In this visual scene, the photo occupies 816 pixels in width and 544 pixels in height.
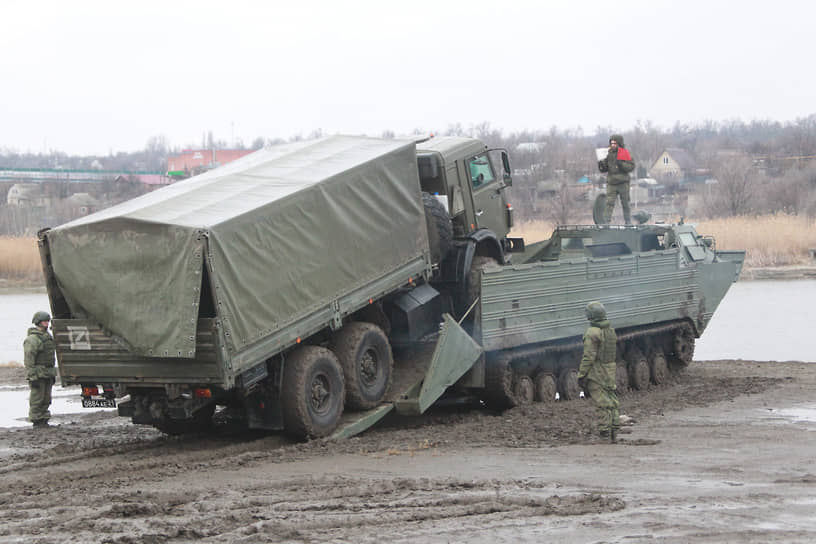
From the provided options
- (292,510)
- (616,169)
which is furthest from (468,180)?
(292,510)

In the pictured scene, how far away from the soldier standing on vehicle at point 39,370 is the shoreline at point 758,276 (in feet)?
80.0

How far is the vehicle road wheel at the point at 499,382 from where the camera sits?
1444 centimetres

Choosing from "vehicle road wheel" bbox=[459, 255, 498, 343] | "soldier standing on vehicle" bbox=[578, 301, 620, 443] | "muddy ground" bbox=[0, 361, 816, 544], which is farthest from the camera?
"vehicle road wheel" bbox=[459, 255, 498, 343]

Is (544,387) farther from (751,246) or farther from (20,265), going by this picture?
(20,265)

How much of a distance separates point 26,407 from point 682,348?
10.3 m

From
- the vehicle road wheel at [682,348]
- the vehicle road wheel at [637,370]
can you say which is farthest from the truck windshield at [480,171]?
the vehicle road wheel at [682,348]

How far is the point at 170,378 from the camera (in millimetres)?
11102

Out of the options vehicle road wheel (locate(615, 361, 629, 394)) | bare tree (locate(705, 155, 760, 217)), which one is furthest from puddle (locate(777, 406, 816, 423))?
bare tree (locate(705, 155, 760, 217))

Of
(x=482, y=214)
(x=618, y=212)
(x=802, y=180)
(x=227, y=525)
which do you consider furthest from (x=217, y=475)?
(x=802, y=180)

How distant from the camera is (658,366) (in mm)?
18062

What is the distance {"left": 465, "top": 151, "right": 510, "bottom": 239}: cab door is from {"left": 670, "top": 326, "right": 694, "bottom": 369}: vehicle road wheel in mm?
3999

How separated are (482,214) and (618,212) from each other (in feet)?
114

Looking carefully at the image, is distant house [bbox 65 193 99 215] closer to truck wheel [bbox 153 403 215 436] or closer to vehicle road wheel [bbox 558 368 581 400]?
vehicle road wheel [bbox 558 368 581 400]

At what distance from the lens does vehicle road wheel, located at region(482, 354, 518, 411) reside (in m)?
14.4
